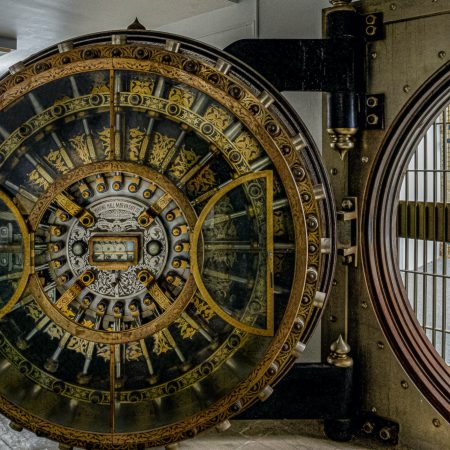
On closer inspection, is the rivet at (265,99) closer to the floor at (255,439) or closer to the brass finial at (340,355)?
the brass finial at (340,355)

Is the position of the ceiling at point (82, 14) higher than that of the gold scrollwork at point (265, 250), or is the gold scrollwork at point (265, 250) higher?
the ceiling at point (82, 14)

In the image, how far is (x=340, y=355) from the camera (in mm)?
1817

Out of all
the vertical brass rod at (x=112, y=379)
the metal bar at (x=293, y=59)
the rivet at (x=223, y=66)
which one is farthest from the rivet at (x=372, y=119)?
the vertical brass rod at (x=112, y=379)

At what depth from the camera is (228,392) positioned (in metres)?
1.59

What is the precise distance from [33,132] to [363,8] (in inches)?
43.2

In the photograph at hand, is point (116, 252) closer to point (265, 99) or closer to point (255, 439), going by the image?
point (265, 99)

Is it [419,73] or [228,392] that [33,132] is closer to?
[228,392]

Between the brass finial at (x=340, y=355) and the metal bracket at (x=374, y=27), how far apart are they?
961 mm

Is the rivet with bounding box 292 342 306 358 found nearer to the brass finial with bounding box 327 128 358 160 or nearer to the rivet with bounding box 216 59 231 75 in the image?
the brass finial with bounding box 327 128 358 160

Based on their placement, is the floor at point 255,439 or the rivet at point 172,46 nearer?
the rivet at point 172,46

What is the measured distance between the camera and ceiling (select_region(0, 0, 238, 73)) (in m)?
2.17

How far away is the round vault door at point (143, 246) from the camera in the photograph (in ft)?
5.14

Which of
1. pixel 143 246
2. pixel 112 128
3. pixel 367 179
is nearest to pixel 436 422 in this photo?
pixel 367 179

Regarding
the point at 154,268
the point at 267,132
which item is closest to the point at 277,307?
the point at 154,268
